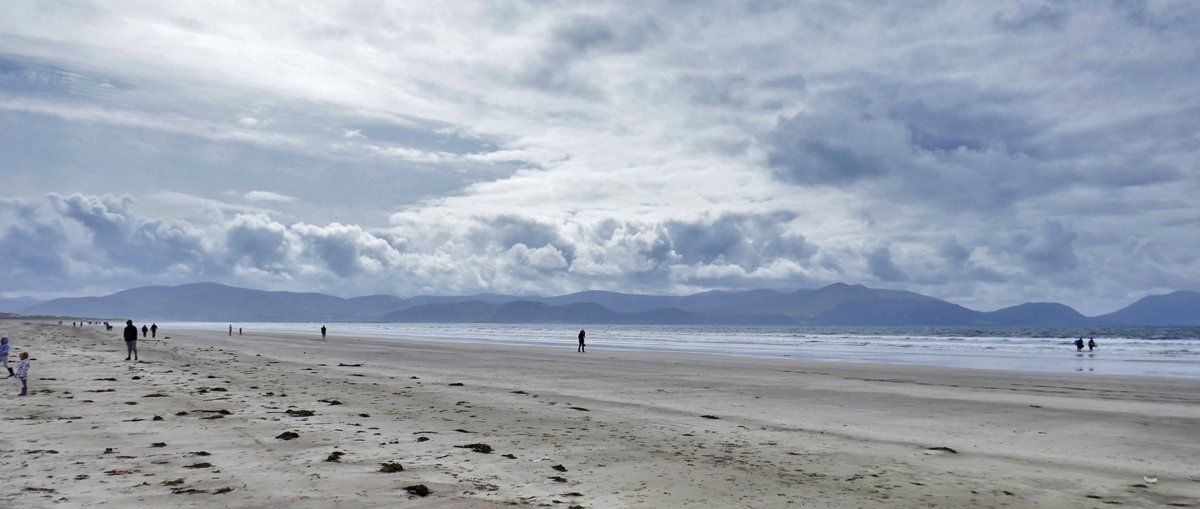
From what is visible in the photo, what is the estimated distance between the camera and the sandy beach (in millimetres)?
8836

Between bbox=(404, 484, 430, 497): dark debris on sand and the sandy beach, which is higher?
bbox=(404, 484, 430, 497): dark debris on sand

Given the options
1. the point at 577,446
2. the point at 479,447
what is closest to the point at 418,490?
the point at 479,447

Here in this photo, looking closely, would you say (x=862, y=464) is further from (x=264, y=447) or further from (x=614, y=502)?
(x=264, y=447)

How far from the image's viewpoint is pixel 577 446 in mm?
12266

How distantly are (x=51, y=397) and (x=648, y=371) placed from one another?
23.4 meters

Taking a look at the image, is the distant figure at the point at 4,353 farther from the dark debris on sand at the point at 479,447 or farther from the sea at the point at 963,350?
the sea at the point at 963,350

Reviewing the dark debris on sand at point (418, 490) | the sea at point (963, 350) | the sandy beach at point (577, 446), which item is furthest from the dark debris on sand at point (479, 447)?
the sea at point (963, 350)

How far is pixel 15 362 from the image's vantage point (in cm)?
3316

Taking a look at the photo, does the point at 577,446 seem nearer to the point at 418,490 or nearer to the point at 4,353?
the point at 418,490

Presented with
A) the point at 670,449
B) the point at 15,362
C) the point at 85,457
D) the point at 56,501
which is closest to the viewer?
the point at 56,501

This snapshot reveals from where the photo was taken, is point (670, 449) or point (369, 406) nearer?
point (670, 449)

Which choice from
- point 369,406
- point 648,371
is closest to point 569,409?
point 369,406

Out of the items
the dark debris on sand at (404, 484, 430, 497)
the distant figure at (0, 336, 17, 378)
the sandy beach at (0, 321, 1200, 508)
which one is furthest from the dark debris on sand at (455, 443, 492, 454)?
the distant figure at (0, 336, 17, 378)

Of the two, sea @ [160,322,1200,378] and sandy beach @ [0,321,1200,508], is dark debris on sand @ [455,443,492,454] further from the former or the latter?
sea @ [160,322,1200,378]
